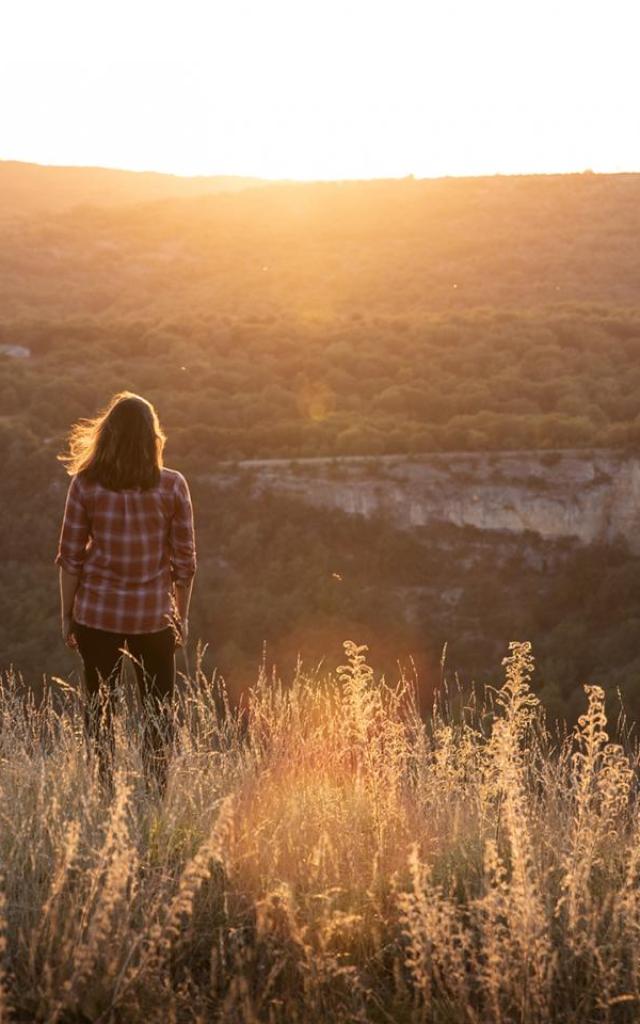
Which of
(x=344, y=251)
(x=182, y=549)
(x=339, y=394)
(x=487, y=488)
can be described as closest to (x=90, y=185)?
(x=344, y=251)

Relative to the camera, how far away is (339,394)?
3409 centimetres

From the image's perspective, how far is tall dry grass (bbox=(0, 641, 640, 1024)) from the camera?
2.78 m

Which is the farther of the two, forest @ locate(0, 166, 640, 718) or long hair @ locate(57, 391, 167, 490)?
forest @ locate(0, 166, 640, 718)

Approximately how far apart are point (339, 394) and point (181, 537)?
2968 centimetres

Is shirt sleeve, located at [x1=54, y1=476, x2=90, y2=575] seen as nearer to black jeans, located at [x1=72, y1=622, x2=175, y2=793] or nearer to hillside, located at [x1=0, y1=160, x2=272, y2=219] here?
black jeans, located at [x1=72, y1=622, x2=175, y2=793]

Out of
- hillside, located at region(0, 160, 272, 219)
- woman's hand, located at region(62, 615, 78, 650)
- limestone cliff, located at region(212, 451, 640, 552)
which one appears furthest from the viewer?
hillside, located at region(0, 160, 272, 219)

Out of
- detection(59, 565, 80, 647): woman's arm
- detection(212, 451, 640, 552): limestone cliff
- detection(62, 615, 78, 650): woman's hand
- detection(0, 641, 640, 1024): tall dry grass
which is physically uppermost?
detection(59, 565, 80, 647): woman's arm

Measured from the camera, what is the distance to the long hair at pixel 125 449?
4441 mm

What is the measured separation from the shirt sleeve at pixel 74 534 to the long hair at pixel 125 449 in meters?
0.10

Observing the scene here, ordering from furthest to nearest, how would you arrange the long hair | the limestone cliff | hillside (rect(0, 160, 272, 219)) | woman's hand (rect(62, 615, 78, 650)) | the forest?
hillside (rect(0, 160, 272, 219)), the limestone cliff, the forest, woman's hand (rect(62, 615, 78, 650)), the long hair

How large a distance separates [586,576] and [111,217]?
1797 inches

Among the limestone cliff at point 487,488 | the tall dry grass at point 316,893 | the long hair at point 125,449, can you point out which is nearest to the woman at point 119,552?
the long hair at point 125,449

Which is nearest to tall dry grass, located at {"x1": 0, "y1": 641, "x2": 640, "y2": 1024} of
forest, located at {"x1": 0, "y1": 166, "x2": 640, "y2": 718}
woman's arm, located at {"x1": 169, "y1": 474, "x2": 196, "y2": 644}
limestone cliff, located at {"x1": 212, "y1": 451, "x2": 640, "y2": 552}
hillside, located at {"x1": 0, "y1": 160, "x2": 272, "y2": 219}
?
woman's arm, located at {"x1": 169, "y1": 474, "x2": 196, "y2": 644}

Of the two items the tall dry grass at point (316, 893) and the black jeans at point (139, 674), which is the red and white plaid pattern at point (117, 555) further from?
the tall dry grass at point (316, 893)
